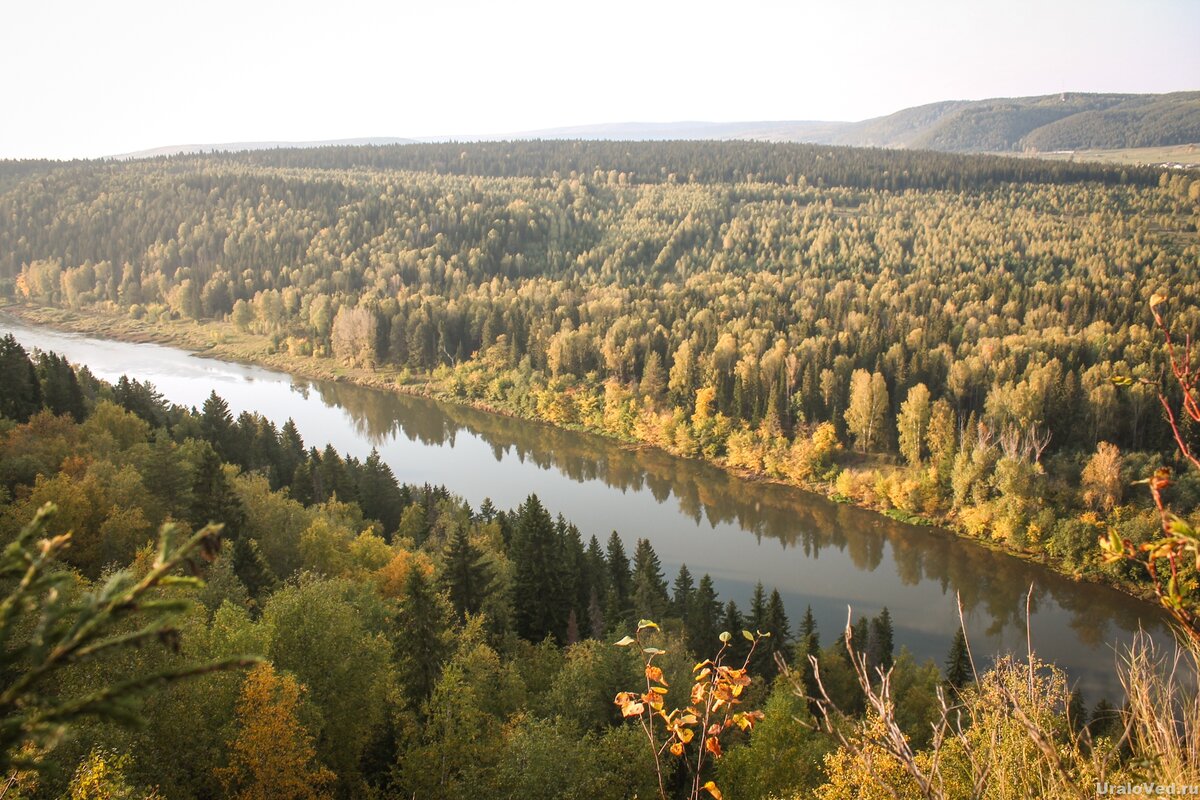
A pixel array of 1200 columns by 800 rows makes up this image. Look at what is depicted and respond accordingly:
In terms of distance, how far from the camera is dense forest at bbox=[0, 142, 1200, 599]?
41.9 m

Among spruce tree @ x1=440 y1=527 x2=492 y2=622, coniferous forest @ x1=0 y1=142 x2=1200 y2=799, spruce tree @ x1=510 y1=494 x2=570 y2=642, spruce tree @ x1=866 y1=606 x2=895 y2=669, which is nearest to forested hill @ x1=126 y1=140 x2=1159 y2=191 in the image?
coniferous forest @ x1=0 y1=142 x2=1200 y2=799

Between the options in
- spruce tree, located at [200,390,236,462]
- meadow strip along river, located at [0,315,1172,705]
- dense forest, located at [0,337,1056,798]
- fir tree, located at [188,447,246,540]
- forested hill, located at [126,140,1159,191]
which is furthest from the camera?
forested hill, located at [126,140,1159,191]

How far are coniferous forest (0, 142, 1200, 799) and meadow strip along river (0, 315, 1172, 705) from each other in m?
1.95

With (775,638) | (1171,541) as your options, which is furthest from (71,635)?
(775,638)

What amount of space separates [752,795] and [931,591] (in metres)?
22.8

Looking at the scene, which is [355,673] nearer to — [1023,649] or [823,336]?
[1023,649]

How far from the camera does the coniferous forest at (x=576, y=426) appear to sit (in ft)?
22.8

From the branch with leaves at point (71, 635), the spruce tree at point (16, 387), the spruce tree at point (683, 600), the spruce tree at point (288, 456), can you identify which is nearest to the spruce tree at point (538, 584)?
the spruce tree at point (683, 600)

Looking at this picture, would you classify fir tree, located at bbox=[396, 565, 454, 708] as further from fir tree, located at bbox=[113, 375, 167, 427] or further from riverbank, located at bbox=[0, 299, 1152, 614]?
riverbank, located at bbox=[0, 299, 1152, 614]

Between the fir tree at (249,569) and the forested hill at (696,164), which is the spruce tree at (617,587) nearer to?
the fir tree at (249,569)

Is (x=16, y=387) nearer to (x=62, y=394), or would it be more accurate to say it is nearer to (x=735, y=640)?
(x=62, y=394)

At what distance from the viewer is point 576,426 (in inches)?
2227

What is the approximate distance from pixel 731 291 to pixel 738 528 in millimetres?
38459

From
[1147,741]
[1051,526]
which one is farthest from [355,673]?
[1051,526]
